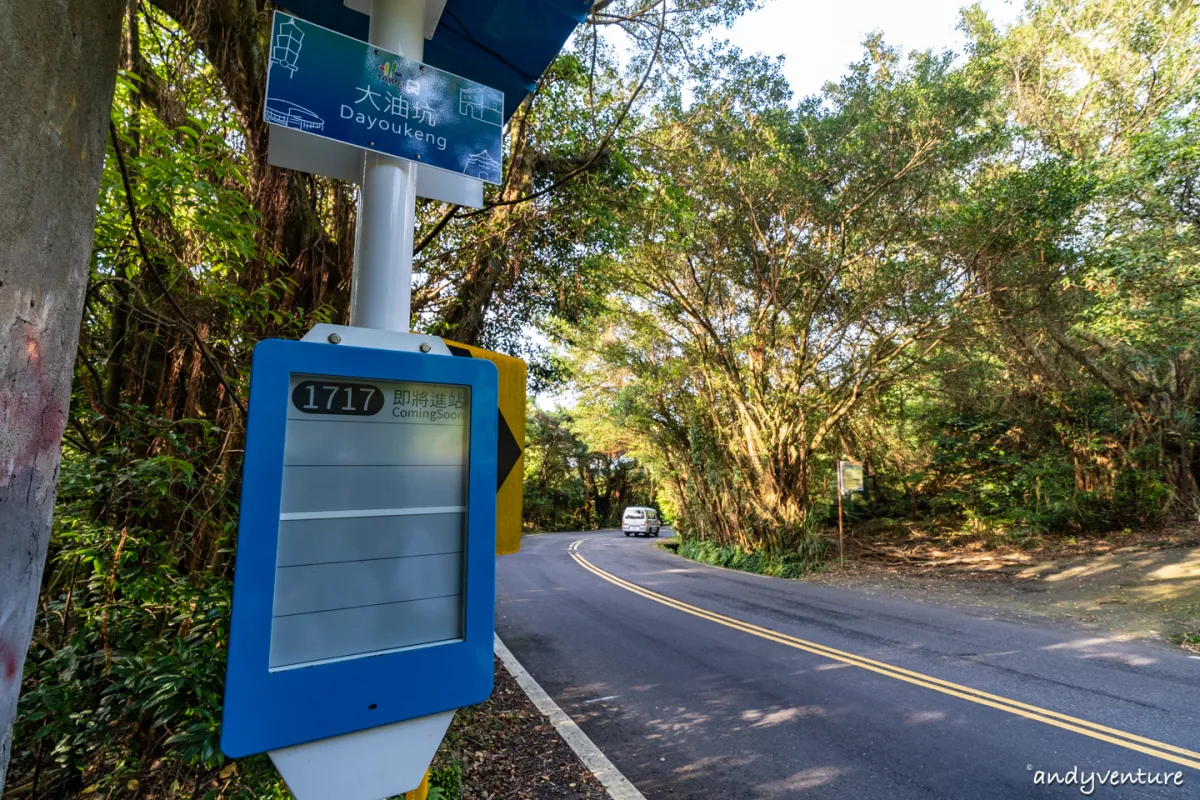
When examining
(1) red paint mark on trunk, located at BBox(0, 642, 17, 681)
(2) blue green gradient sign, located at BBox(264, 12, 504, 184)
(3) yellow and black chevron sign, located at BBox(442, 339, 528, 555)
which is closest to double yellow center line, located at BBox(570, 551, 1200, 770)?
(3) yellow and black chevron sign, located at BBox(442, 339, 528, 555)

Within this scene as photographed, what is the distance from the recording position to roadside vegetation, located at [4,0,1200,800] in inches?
106

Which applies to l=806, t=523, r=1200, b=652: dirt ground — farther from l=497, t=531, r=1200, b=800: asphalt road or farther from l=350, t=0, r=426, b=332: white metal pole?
Result: l=350, t=0, r=426, b=332: white metal pole

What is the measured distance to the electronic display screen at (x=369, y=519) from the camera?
4.06 ft

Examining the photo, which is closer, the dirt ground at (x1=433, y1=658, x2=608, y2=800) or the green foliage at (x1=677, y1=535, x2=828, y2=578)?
the dirt ground at (x1=433, y1=658, x2=608, y2=800)

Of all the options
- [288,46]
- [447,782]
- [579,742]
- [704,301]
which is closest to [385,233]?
[288,46]

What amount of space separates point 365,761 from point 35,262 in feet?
3.84

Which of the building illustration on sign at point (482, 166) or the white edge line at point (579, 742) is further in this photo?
the white edge line at point (579, 742)

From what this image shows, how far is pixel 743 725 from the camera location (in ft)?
15.6

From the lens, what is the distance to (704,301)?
1584 centimetres

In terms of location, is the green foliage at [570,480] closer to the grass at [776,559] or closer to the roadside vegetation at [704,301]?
the roadside vegetation at [704,301]

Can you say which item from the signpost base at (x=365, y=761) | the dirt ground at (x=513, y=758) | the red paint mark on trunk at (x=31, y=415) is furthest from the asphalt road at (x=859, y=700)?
the red paint mark on trunk at (x=31, y=415)

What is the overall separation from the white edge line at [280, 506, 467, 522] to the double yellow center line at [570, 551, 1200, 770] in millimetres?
5507

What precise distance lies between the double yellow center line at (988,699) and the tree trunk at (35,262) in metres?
6.20

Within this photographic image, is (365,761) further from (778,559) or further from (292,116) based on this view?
(778,559)
